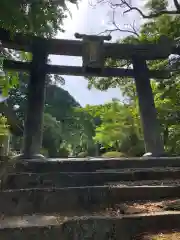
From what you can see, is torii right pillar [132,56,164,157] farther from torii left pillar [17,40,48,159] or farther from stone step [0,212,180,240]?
stone step [0,212,180,240]

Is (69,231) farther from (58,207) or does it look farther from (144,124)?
(144,124)

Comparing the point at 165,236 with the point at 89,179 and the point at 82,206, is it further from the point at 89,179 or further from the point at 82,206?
the point at 89,179

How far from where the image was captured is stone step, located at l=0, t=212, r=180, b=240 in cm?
265

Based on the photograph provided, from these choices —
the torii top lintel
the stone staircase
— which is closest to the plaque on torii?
the torii top lintel

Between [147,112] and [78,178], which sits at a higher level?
[147,112]

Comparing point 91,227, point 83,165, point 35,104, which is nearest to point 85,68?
point 35,104

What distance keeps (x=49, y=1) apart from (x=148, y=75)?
5607mm

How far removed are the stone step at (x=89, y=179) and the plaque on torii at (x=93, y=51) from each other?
539cm

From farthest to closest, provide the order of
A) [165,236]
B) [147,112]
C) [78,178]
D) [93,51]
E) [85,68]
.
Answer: [85,68], [93,51], [147,112], [78,178], [165,236]

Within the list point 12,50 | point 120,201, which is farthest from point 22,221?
point 12,50

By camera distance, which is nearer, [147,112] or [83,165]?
[83,165]

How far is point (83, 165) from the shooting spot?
19.4ft

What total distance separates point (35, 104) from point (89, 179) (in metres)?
4.69

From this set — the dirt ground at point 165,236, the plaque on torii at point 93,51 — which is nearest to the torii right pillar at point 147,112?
the plaque on torii at point 93,51
